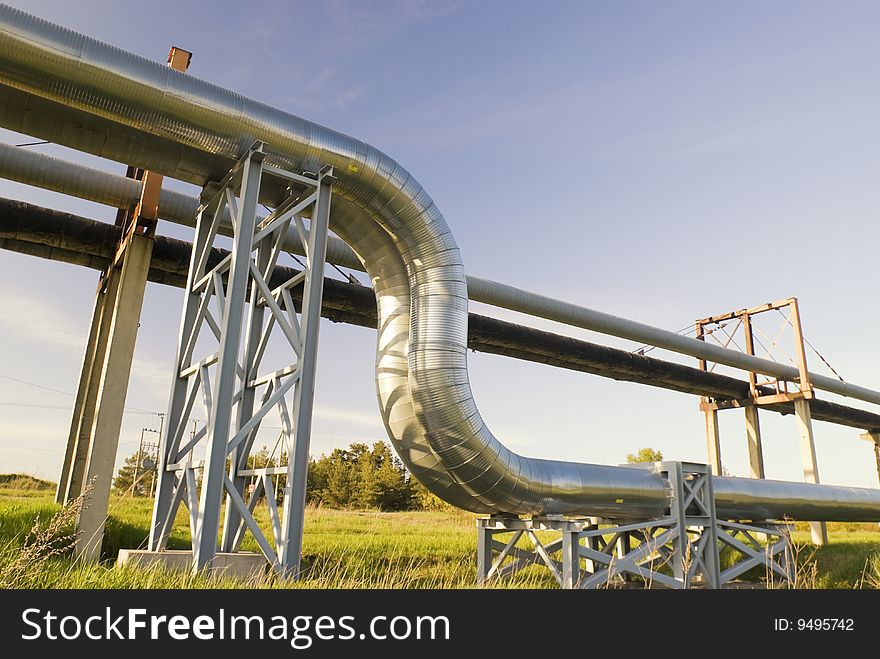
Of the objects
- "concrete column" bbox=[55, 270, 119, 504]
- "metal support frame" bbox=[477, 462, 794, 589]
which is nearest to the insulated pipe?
"concrete column" bbox=[55, 270, 119, 504]

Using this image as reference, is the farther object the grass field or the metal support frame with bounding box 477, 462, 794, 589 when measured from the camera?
the metal support frame with bounding box 477, 462, 794, 589

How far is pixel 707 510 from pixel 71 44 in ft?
36.8

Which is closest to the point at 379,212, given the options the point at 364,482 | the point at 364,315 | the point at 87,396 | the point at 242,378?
the point at 242,378

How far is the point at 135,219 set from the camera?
9789 millimetres

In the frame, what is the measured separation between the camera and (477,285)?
41.9 feet

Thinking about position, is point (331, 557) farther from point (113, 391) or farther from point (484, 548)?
point (113, 391)

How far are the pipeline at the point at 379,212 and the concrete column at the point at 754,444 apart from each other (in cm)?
1101

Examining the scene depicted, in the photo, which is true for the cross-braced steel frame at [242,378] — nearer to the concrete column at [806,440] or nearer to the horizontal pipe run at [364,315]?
the horizontal pipe run at [364,315]

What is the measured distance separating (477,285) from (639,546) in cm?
560

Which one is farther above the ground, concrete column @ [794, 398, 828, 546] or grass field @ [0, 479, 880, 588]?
concrete column @ [794, 398, 828, 546]

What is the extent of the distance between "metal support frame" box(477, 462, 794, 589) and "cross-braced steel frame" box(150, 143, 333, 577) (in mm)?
3535

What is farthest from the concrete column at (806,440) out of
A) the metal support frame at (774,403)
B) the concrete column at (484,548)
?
the concrete column at (484,548)

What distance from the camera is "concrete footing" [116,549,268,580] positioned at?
6.12 m

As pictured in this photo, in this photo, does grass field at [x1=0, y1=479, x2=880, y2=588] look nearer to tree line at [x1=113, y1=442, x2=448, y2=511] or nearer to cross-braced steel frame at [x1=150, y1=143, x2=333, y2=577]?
cross-braced steel frame at [x1=150, y1=143, x2=333, y2=577]
